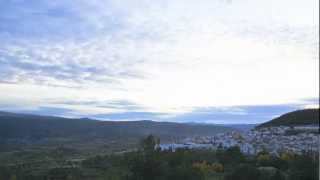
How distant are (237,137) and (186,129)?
63.2 m

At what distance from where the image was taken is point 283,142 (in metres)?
42.2

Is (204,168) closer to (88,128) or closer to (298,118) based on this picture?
(298,118)

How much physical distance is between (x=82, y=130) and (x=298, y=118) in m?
60.0

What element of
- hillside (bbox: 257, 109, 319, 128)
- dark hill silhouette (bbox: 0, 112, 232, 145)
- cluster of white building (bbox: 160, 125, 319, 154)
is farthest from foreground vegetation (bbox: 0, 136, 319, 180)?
dark hill silhouette (bbox: 0, 112, 232, 145)

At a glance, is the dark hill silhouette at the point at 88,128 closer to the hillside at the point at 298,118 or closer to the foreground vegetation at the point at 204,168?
the hillside at the point at 298,118

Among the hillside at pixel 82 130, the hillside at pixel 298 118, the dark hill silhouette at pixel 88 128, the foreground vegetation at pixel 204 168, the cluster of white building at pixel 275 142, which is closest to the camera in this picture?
the foreground vegetation at pixel 204 168

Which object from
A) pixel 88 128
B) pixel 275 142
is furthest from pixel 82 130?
pixel 275 142

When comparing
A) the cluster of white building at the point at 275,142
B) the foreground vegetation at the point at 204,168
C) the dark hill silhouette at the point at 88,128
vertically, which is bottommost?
the foreground vegetation at the point at 204,168

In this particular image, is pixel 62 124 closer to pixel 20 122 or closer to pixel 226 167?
pixel 20 122

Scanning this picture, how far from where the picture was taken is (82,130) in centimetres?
11056

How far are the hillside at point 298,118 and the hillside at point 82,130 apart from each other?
25.2 m

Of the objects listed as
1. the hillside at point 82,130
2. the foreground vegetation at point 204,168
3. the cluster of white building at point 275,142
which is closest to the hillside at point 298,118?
the cluster of white building at point 275,142

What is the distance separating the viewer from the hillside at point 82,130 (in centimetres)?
9056

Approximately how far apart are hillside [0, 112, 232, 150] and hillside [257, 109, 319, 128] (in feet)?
82.8
